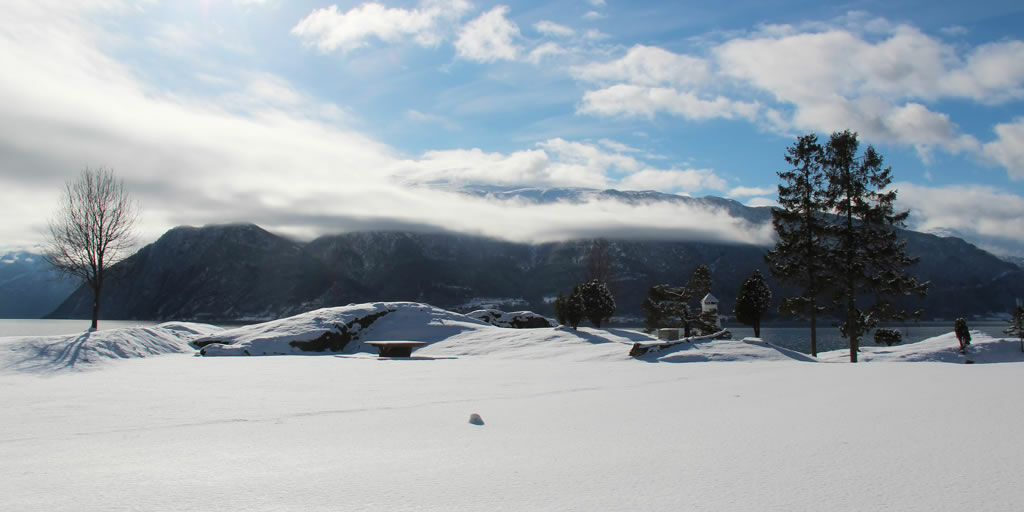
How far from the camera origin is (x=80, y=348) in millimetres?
20734

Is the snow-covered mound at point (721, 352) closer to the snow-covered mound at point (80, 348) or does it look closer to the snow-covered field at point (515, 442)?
the snow-covered field at point (515, 442)

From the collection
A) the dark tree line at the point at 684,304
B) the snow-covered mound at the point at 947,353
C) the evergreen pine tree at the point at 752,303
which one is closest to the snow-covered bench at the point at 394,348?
the snow-covered mound at the point at 947,353

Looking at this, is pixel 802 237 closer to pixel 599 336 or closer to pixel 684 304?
pixel 599 336

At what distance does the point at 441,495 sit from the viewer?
183 inches

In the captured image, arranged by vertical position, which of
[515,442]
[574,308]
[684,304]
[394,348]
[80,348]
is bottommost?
[394,348]

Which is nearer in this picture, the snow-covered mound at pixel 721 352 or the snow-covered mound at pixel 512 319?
the snow-covered mound at pixel 721 352

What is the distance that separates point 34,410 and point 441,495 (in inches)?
332

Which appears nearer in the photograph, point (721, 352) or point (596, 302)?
point (721, 352)

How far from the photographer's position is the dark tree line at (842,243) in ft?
101

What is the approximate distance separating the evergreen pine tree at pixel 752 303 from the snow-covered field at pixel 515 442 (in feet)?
147

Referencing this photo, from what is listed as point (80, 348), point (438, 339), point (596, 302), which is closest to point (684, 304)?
point (596, 302)

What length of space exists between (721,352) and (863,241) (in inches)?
535

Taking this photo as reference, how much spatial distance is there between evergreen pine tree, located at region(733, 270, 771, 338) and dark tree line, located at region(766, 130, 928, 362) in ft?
76.3

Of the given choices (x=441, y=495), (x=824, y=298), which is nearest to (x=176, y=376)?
(x=441, y=495)
